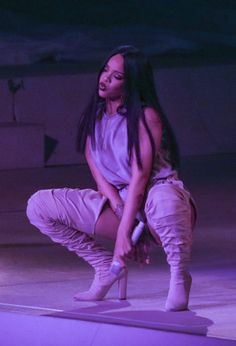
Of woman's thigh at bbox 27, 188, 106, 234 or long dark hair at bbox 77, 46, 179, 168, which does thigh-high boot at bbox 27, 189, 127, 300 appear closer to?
woman's thigh at bbox 27, 188, 106, 234

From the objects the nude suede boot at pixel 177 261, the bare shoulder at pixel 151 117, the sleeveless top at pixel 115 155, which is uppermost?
the bare shoulder at pixel 151 117

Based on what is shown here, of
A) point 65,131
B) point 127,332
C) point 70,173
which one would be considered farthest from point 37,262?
point 65,131

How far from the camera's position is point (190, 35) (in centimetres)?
1522

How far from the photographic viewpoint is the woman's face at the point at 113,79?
17.4ft

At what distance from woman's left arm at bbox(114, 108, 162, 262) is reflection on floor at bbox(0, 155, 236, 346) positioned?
1.10 feet

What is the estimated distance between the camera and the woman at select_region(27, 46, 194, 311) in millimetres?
5113

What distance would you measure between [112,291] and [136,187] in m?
0.88

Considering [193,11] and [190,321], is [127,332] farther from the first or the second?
[193,11]

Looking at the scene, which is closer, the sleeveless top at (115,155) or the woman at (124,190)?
the woman at (124,190)

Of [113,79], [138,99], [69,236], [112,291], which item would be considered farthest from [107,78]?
[112,291]

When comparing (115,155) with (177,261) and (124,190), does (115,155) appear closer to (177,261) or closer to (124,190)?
(124,190)

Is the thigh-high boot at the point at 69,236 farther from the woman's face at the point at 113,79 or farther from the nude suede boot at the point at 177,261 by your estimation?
the woman's face at the point at 113,79

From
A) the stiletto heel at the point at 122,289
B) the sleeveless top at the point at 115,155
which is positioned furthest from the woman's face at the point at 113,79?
the stiletto heel at the point at 122,289

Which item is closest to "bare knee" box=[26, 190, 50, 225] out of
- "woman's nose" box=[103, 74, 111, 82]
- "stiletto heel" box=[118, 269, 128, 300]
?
"stiletto heel" box=[118, 269, 128, 300]
